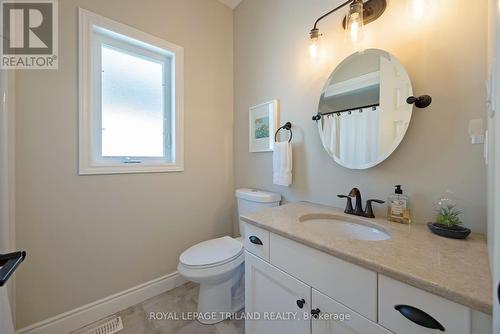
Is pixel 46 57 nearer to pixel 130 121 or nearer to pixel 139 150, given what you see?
pixel 130 121

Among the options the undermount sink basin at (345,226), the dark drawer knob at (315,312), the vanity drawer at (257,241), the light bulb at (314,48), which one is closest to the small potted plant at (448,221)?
the undermount sink basin at (345,226)

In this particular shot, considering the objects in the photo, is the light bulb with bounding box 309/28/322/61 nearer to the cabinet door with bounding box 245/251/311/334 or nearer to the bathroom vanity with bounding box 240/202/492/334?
the bathroom vanity with bounding box 240/202/492/334

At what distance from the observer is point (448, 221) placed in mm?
801

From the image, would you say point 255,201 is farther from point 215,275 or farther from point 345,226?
point 345,226

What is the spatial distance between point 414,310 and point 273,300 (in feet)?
1.92

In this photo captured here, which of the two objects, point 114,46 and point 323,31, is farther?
point 114,46

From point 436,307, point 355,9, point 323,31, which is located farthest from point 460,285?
point 323,31

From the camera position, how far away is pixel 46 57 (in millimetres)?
1195

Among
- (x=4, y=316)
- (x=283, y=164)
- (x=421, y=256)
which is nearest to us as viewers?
(x=421, y=256)

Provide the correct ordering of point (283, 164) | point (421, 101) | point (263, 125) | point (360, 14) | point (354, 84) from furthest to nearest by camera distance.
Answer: point (263, 125)
point (283, 164)
point (354, 84)
point (360, 14)
point (421, 101)

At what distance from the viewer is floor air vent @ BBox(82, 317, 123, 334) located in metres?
1.25

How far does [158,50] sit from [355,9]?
146 cm

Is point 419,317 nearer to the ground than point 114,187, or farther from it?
nearer to the ground

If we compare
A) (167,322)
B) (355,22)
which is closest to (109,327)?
(167,322)
